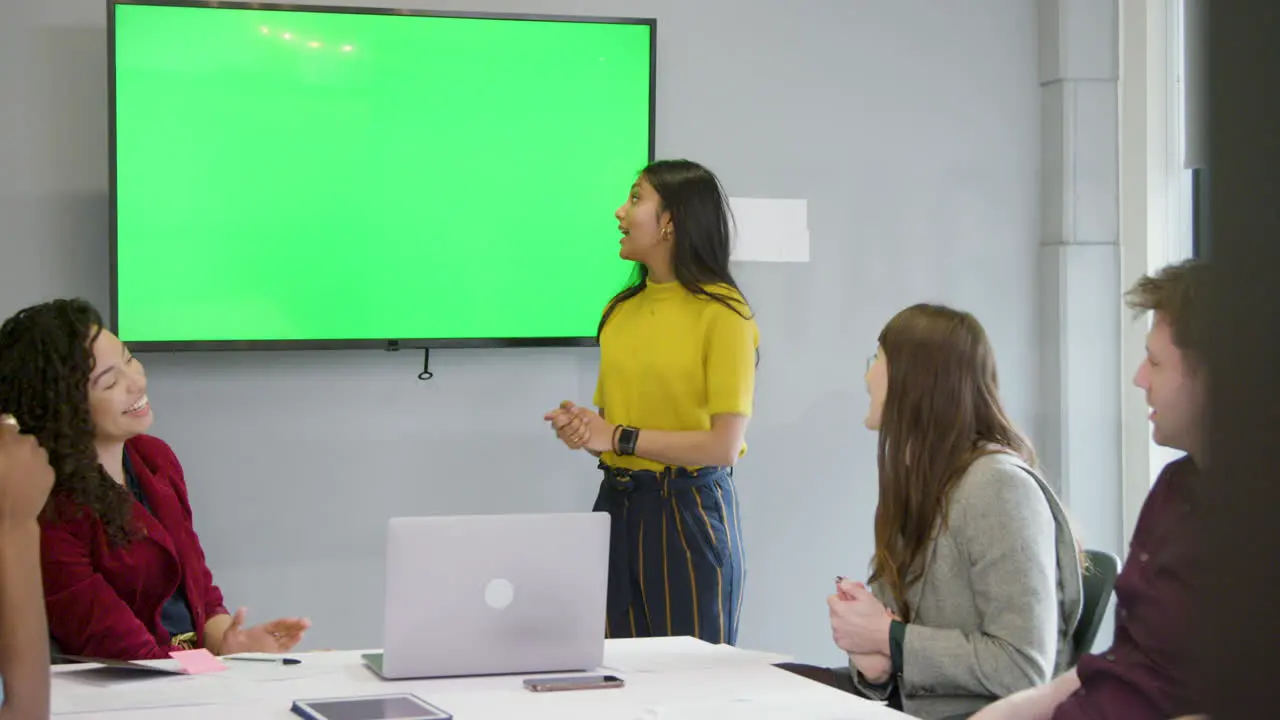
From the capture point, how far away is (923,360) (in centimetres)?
215

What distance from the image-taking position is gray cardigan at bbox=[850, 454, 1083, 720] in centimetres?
197

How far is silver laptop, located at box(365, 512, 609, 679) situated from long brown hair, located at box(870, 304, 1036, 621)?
0.49 metres

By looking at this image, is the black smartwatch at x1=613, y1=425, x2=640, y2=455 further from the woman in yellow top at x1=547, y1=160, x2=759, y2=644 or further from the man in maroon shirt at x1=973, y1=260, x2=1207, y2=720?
the man in maroon shirt at x1=973, y1=260, x2=1207, y2=720

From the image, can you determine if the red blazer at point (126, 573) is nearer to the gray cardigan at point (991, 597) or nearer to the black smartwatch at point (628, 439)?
the black smartwatch at point (628, 439)

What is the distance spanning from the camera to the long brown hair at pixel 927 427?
2.12 metres

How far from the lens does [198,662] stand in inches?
80.4

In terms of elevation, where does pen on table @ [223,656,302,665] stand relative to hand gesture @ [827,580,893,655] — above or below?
below

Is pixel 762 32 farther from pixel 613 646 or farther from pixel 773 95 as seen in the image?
pixel 613 646

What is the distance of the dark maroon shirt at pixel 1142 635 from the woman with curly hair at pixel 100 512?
137 centimetres

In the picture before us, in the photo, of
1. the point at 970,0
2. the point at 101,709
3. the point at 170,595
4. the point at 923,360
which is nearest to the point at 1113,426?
the point at 970,0

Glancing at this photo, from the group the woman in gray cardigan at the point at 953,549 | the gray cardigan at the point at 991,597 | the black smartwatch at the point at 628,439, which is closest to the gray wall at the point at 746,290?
the black smartwatch at the point at 628,439

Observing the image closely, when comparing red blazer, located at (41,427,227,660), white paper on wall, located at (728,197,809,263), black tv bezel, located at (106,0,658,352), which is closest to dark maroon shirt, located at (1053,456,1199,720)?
red blazer, located at (41,427,227,660)

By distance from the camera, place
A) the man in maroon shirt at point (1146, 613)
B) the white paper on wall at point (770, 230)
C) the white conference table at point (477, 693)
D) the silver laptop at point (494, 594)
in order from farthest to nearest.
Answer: the white paper on wall at point (770, 230) → the silver laptop at point (494, 594) → the white conference table at point (477, 693) → the man in maroon shirt at point (1146, 613)

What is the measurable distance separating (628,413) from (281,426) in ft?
3.55
